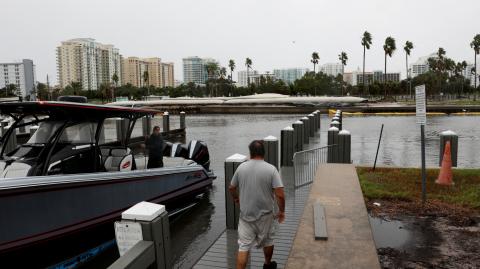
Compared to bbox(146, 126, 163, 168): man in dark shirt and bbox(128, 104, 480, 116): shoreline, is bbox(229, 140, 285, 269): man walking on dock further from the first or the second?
bbox(128, 104, 480, 116): shoreline

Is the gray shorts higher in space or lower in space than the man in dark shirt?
lower

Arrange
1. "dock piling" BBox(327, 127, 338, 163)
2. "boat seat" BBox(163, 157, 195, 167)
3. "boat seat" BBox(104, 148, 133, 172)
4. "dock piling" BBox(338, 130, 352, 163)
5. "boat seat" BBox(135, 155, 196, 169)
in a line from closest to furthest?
"boat seat" BBox(104, 148, 133, 172), "boat seat" BBox(135, 155, 196, 169), "boat seat" BBox(163, 157, 195, 167), "dock piling" BBox(338, 130, 352, 163), "dock piling" BBox(327, 127, 338, 163)

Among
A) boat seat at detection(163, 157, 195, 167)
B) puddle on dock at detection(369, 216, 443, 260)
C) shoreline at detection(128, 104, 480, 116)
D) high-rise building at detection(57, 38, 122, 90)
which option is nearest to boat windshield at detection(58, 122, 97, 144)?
boat seat at detection(163, 157, 195, 167)

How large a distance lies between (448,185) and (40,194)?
878cm

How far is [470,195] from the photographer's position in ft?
29.4

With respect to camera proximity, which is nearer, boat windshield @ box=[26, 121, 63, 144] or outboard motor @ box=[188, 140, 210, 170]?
boat windshield @ box=[26, 121, 63, 144]

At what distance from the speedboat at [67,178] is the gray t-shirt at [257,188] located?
8.46 ft

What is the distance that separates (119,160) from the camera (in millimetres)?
8172

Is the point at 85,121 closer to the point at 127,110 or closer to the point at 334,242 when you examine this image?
the point at 127,110

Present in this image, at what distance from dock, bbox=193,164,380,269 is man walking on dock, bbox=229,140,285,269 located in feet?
1.48

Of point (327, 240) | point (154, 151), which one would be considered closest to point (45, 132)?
point (154, 151)

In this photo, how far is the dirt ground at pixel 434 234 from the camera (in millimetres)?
5973

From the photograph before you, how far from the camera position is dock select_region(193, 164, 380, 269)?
4.85 meters

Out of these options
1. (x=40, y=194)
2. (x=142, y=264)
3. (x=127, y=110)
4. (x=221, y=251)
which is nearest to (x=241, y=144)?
(x=127, y=110)
